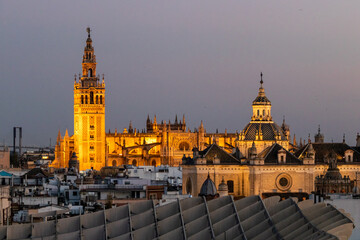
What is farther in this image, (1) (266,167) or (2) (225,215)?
(1) (266,167)

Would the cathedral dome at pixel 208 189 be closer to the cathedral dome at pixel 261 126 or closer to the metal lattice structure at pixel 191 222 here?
the cathedral dome at pixel 261 126

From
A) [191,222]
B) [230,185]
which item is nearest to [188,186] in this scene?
[230,185]

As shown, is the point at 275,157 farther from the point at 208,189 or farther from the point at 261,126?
the point at 208,189

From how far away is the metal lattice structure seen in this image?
1925 inches

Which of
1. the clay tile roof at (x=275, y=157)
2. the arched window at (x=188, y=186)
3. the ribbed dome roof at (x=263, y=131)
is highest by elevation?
the ribbed dome roof at (x=263, y=131)

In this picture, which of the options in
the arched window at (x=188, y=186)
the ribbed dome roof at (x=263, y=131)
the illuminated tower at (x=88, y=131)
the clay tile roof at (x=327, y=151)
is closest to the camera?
the arched window at (x=188, y=186)

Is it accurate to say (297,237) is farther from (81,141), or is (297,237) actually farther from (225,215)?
(81,141)

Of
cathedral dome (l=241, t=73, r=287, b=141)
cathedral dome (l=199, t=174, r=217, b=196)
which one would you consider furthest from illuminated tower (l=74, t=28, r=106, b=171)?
cathedral dome (l=199, t=174, r=217, b=196)

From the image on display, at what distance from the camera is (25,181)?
4820 inches

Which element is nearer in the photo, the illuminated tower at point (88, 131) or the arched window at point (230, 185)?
the arched window at point (230, 185)

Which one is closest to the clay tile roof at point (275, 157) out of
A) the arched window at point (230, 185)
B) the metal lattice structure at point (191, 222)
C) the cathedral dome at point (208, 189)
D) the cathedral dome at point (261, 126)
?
the arched window at point (230, 185)

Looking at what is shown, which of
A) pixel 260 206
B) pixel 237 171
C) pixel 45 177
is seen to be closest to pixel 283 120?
pixel 45 177

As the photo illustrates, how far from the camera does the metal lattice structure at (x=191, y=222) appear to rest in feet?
160

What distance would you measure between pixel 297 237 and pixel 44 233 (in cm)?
907
